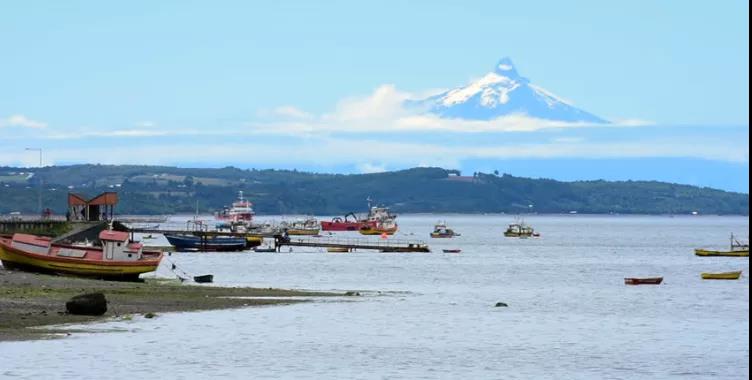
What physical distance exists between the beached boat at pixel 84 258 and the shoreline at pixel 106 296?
1.33 meters

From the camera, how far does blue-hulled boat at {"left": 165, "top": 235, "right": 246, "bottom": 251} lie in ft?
487

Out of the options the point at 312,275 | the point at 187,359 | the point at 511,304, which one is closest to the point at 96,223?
the point at 312,275

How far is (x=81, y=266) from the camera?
81438 millimetres

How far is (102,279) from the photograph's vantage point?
81.3 m

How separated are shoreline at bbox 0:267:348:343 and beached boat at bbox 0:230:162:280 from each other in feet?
4.36

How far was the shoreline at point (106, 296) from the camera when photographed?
5179 cm

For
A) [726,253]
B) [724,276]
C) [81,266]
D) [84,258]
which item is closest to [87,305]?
[81,266]

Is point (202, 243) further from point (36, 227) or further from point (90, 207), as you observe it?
point (36, 227)

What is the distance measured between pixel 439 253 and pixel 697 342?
352 feet

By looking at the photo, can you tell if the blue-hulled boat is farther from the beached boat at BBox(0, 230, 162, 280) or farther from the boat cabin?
the boat cabin

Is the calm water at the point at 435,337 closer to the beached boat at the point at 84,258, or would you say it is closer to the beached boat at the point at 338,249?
the beached boat at the point at 84,258

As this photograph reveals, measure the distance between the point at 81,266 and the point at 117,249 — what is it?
213 cm

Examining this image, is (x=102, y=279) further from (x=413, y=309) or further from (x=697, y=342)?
(x=697, y=342)

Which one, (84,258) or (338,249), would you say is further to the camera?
(338,249)
